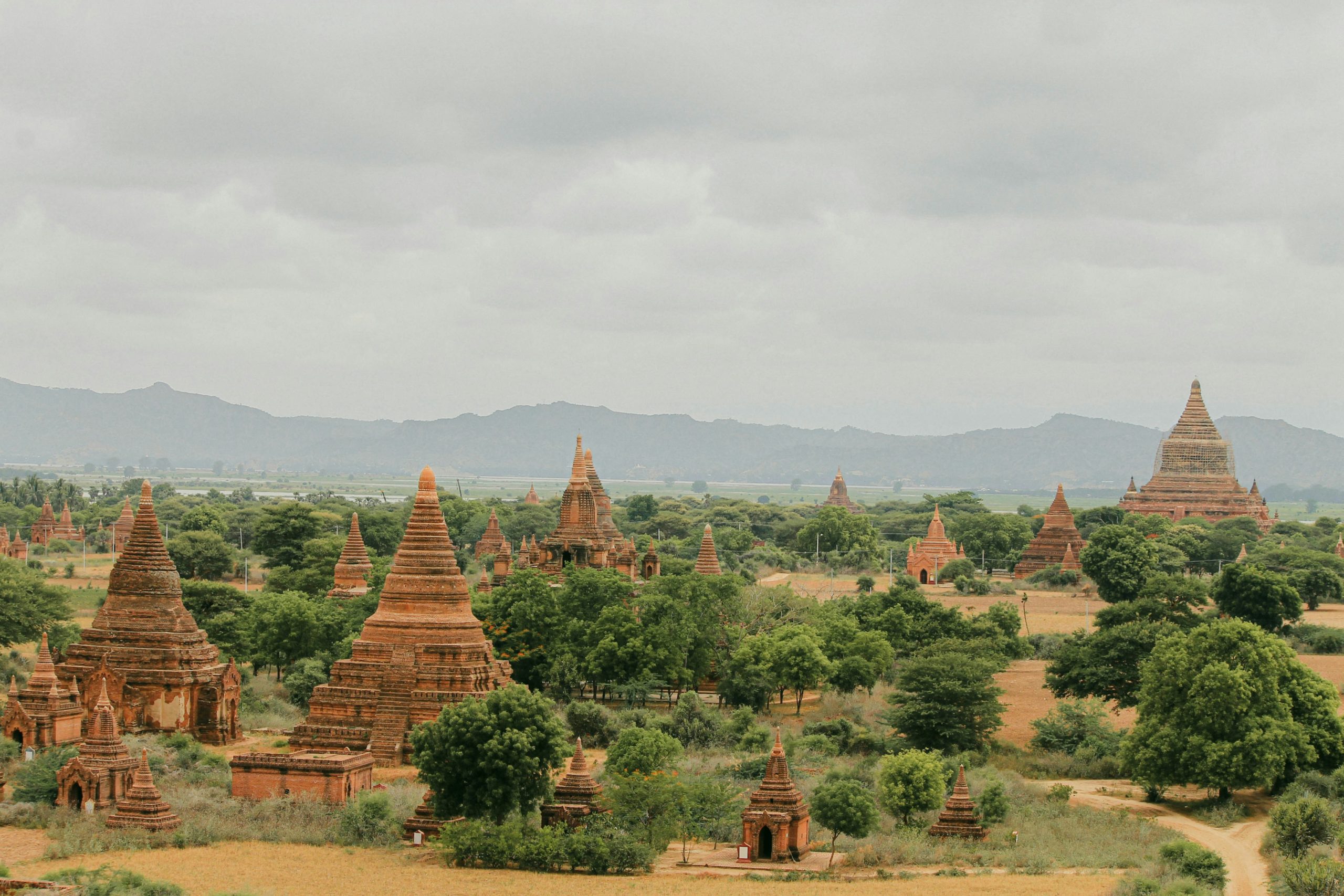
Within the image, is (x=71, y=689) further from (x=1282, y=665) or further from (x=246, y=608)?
(x=1282, y=665)

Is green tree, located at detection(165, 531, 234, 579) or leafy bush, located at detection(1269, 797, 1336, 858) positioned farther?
green tree, located at detection(165, 531, 234, 579)

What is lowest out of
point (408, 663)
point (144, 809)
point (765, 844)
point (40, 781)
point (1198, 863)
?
point (765, 844)

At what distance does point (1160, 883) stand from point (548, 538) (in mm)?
40400

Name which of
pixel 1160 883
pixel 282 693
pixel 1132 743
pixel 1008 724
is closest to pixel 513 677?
pixel 282 693

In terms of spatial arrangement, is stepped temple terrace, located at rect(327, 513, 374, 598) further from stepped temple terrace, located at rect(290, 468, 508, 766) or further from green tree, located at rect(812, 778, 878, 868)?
green tree, located at rect(812, 778, 878, 868)

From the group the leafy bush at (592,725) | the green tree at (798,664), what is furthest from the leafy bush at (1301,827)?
the green tree at (798,664)

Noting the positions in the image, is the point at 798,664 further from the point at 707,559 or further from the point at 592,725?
the point at 707,559

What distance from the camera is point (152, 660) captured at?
4669cm

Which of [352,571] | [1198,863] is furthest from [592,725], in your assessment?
[352,571]

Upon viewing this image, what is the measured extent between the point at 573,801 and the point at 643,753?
1882 millimetres

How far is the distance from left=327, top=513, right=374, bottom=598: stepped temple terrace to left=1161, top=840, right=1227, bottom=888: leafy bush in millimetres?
39342

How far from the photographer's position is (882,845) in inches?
1366

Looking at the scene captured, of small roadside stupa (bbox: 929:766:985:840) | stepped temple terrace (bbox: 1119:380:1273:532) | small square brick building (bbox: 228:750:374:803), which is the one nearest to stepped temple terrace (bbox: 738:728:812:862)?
small roadside stupa (bbox: 929:766:985:840)

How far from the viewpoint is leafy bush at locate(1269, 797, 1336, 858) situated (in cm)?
3459
